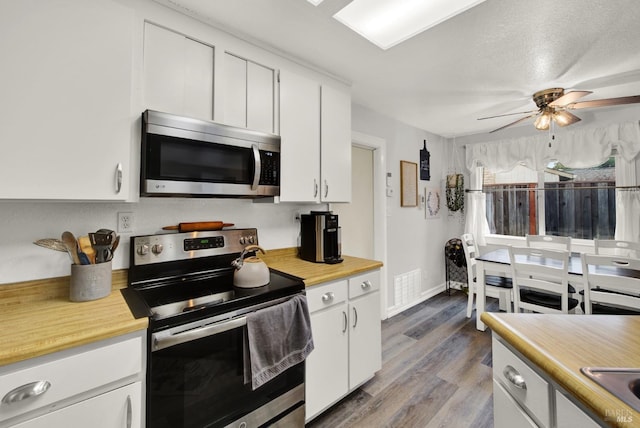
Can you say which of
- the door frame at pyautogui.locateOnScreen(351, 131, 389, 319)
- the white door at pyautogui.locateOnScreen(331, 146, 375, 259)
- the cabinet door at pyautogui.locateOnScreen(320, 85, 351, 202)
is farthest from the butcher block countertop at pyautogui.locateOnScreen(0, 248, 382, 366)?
the door frame at pyautogui.locateOnScreen(351, 131, 389, 319)

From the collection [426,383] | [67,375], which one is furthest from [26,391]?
[426,383]

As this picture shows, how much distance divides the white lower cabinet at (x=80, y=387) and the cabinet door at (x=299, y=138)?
3.79 feet

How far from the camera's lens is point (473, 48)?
189 cm

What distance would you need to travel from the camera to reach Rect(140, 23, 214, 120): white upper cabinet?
4.52ft

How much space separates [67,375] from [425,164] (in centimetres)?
408

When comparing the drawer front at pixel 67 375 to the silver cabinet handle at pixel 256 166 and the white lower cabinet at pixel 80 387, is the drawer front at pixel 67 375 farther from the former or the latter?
the silver cabinet handle at pixel 256 166

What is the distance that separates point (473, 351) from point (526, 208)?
238 centimetres

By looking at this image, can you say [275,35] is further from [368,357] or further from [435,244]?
[435,244]

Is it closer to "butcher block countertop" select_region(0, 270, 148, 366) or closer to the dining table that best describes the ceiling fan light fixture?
the dining table

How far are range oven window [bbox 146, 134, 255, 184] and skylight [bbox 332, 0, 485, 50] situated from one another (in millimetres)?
1005

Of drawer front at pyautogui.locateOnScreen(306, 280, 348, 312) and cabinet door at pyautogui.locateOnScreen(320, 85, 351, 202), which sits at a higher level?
cabinet door at pyautogui.locateOnScreen(320, 85, 351, 202)

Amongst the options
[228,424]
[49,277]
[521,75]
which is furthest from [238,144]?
[521,75]

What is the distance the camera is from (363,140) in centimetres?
298

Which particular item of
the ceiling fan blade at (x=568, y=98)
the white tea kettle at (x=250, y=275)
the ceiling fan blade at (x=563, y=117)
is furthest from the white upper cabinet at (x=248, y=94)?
the ceiling fan blade at (x=563, y=117)
